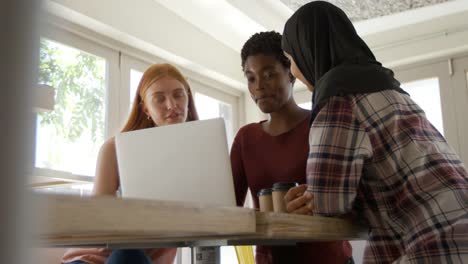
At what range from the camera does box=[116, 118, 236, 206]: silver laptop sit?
46.7 inches

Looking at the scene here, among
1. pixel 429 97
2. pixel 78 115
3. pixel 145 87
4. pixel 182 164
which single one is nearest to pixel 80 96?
pixel 78 115

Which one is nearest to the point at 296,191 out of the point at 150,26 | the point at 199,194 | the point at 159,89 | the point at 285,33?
the point at 199,194

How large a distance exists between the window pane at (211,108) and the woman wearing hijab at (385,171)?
2916mm

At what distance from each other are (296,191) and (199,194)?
224mm

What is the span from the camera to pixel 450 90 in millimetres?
3916

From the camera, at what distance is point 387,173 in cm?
100

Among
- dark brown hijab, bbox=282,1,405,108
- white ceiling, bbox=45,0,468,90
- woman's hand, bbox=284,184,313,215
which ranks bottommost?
woman's hand, bbox=284,184,313,215

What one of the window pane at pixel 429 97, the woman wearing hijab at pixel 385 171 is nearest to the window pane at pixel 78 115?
the woman wearing hijab at pixel 385 171

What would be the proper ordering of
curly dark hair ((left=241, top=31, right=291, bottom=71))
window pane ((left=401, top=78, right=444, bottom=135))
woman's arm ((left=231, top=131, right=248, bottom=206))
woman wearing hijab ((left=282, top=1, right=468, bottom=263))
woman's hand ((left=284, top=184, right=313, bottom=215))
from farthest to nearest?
window pane ((left=401, top=78, right=444, bottom=135)) → curly dark hair ((left=241, top=31, right=291, bottom=71)) → woman's arm ((left=231, top=131, right=248, bottom=206)) → woman's hand ((left=284, top=184, right=313, bottom=215)) → woman wearing hijab ((left=282, top=1, right=468, bottom=263))

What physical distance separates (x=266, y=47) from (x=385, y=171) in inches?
34.4

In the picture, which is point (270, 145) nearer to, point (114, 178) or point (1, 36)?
point (114, 178)

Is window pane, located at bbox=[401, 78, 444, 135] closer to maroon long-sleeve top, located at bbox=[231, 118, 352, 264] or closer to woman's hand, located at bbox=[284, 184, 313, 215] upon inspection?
maroon long-sleeve top, located at bbox=[231, 118, 352, 264]

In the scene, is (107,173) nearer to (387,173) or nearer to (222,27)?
(387,173)

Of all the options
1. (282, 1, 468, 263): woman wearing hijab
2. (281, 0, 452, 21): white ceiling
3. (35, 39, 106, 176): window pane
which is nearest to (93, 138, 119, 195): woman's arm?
(282, 1, 468, 263): woman wearing hijab
